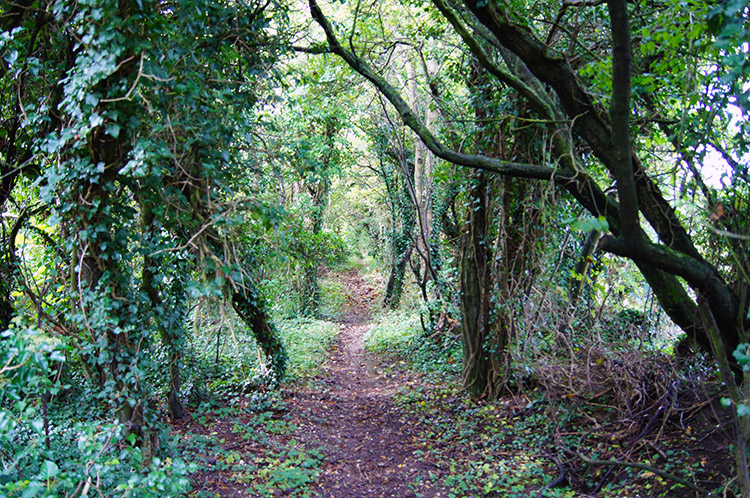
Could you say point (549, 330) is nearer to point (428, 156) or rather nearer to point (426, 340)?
point (426, 340)

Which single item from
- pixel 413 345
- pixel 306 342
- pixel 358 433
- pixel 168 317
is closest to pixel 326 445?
pixel 358 433

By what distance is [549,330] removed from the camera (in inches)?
236

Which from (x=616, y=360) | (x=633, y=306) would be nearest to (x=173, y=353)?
(x=616, y=360)

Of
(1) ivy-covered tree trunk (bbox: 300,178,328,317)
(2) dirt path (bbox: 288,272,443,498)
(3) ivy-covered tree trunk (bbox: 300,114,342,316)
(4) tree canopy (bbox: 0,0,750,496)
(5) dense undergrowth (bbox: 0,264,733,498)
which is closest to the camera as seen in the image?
(4) tree canopy (bbox: 0,0,750,496)

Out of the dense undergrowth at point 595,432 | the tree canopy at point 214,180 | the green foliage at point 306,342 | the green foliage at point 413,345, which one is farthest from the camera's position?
the green foliage at point 306,342

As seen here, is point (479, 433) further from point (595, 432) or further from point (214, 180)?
point (214, 180)

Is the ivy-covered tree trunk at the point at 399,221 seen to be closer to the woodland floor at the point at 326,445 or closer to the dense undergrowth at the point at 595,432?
the woodland floor at the point at 326,445

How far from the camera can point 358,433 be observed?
673cm

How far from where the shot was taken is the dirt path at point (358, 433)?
519cm

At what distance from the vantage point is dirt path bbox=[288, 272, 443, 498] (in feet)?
17.0

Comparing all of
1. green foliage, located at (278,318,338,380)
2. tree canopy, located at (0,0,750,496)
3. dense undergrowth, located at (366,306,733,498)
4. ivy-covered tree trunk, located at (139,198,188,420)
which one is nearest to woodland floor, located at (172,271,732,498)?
dense undergrowth, located at (366,306,733,498)

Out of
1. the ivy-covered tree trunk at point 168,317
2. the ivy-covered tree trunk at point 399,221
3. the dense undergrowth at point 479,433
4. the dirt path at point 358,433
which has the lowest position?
the dirt path at point 358,433

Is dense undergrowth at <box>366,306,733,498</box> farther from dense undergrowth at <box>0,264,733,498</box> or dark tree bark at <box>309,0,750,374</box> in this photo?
dark tree bark at <box>309,0,750,374</box>

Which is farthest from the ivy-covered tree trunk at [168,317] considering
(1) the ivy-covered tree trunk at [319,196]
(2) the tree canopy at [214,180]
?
(1) the ivy-covered tree trunk at [319,196]
